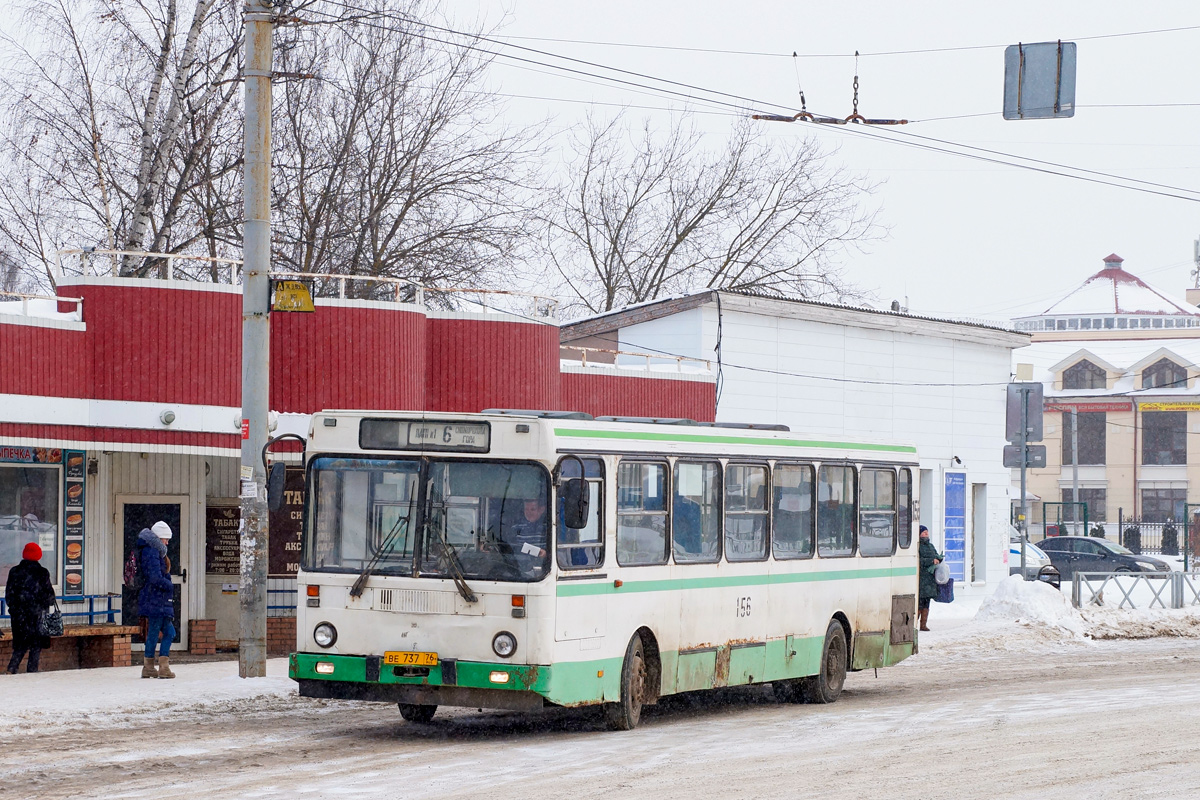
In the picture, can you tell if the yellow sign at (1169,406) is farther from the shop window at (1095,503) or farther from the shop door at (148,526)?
the shop door at (148,526)

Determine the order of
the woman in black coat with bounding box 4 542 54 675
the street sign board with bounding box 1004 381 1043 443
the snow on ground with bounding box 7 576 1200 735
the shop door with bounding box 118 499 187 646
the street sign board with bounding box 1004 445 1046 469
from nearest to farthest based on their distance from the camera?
the snow on ground with bounding box 7 576 1200 735
the woman in black coat with bounding box 4 542 54 675
the shop door with bounding box 118 499 187 646
the street sign board with bounding box 1004 445 1046 469
the street sign board with bounding box 1004 381 1043 443

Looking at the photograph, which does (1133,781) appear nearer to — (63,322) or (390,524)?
(390,524)

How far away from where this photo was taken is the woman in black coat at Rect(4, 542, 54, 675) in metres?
17.7

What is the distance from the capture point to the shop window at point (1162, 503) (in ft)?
253

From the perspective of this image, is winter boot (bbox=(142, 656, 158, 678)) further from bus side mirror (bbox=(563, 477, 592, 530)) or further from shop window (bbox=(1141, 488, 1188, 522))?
shop window (bbox=(1141, 488, 1188, 522))

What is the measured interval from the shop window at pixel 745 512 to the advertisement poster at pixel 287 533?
777 cm

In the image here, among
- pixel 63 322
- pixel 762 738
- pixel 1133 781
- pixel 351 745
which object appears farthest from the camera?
pixel 63 322

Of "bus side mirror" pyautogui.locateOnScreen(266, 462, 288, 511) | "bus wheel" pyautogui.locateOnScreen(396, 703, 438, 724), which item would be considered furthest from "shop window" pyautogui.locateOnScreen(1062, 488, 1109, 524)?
"bus side mirror" pyautogui.locateOnScreen(266, 462, 288, 511)

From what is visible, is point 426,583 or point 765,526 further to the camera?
point 765,526

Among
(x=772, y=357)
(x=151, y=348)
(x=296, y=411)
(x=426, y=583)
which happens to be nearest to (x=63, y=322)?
(x=151, y=348)

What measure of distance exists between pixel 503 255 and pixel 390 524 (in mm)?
20778

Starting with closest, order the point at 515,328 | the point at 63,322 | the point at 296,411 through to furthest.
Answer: the point at 63,322
the point at 296,411
the point at 515,328

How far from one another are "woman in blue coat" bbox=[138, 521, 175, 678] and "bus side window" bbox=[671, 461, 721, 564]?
17.5ft

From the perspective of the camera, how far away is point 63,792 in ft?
32.6
